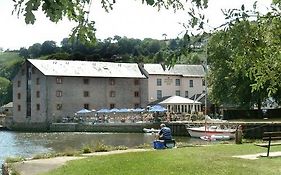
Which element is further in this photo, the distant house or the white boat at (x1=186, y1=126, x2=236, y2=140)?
the distant house

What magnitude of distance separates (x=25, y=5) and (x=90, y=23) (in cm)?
101

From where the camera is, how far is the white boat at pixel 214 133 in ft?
144

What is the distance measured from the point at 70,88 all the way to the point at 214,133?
3940 cm

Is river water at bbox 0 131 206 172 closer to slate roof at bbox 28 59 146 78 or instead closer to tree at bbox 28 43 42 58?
slate roof at bbox 28 59 146 78

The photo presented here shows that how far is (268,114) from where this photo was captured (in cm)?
6131

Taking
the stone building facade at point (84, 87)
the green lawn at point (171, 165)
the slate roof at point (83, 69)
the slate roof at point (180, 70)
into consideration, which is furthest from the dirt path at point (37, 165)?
the slate roof at point (180, 70)

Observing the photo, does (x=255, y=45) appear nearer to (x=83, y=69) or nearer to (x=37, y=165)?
(x=37, y=165)

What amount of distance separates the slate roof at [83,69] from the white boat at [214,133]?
111 feet

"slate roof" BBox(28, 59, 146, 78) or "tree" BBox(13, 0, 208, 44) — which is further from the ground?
"slate roof" BBox(28, 59, 146, 78)

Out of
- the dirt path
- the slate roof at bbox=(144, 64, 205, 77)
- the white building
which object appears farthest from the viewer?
the slate roof at bbox=(144, 64, 205, 77)

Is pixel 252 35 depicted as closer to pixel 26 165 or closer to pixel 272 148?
pixel 26 165

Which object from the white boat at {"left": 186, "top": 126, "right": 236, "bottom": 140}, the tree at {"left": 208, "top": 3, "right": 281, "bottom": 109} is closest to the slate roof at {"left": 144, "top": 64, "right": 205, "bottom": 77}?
the white boat at {"left": 186, "top": 126, "right": 236, "bottom": 140}

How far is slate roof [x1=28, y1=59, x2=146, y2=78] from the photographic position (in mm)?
79438

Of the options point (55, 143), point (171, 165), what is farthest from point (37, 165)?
point (55, 143)
